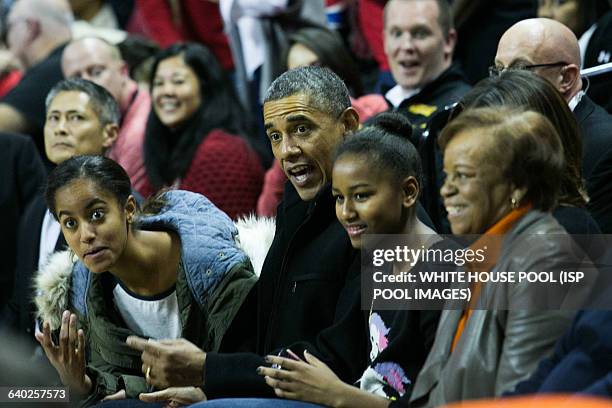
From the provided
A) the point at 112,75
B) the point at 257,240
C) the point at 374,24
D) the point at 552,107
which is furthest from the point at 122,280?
the point at 374,24

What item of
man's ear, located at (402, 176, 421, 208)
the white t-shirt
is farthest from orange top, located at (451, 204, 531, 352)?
the white t-shirt

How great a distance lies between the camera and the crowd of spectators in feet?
A: 9.14

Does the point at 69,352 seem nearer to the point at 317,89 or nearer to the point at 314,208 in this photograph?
the point at 314,208

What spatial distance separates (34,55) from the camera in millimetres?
6766

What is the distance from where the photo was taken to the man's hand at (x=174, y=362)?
11.1 feet

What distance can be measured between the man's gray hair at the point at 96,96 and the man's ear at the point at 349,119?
1664 mm

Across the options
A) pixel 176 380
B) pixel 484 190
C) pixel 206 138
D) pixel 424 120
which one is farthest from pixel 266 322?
pixel 206 138

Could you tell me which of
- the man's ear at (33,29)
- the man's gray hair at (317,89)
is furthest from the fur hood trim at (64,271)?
the man's ear at (33,29)

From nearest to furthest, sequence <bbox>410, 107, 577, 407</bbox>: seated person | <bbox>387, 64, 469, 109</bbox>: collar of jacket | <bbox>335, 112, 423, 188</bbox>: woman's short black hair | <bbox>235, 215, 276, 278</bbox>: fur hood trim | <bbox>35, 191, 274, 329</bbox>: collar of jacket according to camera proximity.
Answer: <bbox>410, 107, 577, 407</bbox>: seated person, <bbox>335, 112, 423, 188</bbox>: woman's short black hair, <bbox>35, 191, 274, 329</bbox>: collar of jacket, <bbox>235, 215, 276, 278</bbox>: fur hood trim, <bbox>387, 64, 469, 109</bbox>: collar of jacket

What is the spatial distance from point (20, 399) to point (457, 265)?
1456 mm

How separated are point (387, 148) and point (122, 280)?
1084mm

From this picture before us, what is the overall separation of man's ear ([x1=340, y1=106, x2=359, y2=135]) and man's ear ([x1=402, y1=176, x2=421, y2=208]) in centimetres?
50

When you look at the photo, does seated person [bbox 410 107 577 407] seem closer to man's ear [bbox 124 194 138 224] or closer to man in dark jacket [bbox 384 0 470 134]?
man's ear [bbox 124 194 138 224]

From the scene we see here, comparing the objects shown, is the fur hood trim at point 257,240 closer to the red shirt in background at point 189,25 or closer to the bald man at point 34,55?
the bald man at point 34,55
